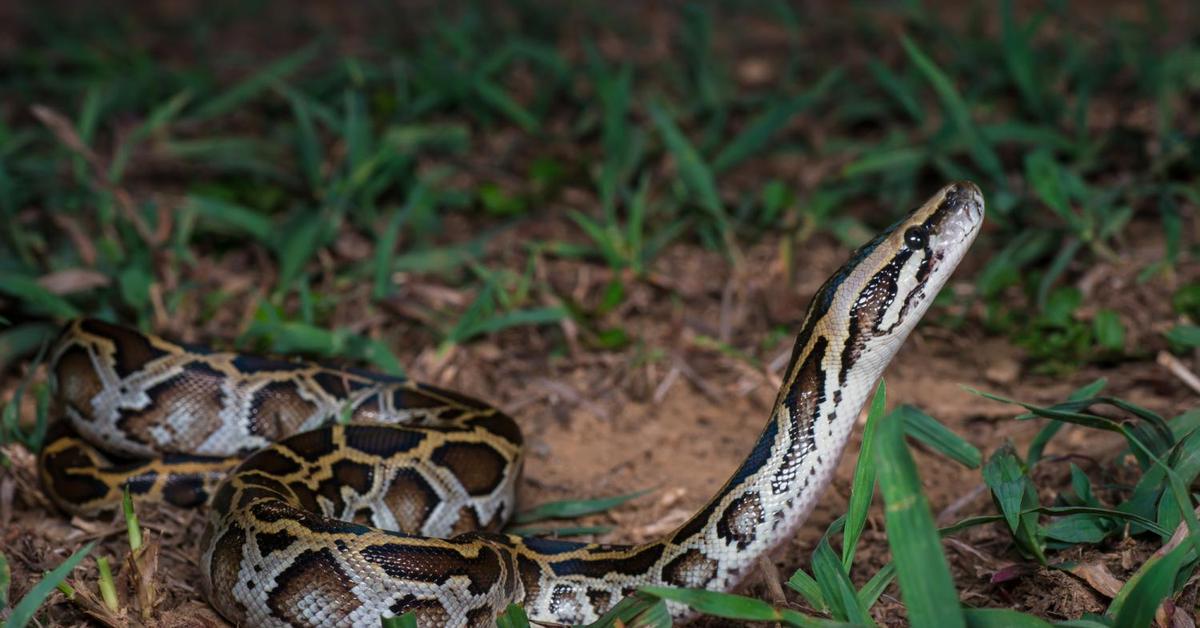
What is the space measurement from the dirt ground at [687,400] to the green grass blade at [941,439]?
263mm

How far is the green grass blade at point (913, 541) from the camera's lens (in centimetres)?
295

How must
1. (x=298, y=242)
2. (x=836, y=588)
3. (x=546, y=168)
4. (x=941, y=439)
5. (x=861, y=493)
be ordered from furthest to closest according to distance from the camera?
(x=546, y=168)
(x=298, y=242)
(x=941, y=439)
(x=861, y=493)
(x=836, y=588)

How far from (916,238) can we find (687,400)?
1.99m

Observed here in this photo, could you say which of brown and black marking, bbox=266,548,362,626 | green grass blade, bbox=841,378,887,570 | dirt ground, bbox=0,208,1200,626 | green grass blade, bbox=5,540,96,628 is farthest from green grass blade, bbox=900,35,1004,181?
green grass blade, bbox=5,540,96,628

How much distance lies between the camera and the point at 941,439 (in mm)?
4383

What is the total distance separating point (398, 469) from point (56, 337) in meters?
2.23

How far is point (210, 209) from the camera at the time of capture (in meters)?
6.52

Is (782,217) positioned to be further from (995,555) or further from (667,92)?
(995,555)

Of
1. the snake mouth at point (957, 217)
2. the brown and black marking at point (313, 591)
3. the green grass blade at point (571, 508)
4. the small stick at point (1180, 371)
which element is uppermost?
the snake mouth at point (957, 217)

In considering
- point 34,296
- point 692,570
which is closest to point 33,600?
point 692,570

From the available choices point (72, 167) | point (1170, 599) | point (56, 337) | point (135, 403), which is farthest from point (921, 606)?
point (72, 167)

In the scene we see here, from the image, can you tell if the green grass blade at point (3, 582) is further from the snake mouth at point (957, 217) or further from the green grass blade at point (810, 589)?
the snake mouth at point (957, 217)

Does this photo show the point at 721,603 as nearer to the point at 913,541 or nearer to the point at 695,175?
the point at 913,541

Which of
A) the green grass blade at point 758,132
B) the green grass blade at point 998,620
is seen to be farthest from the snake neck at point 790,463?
the green grass blade at point 758,132
